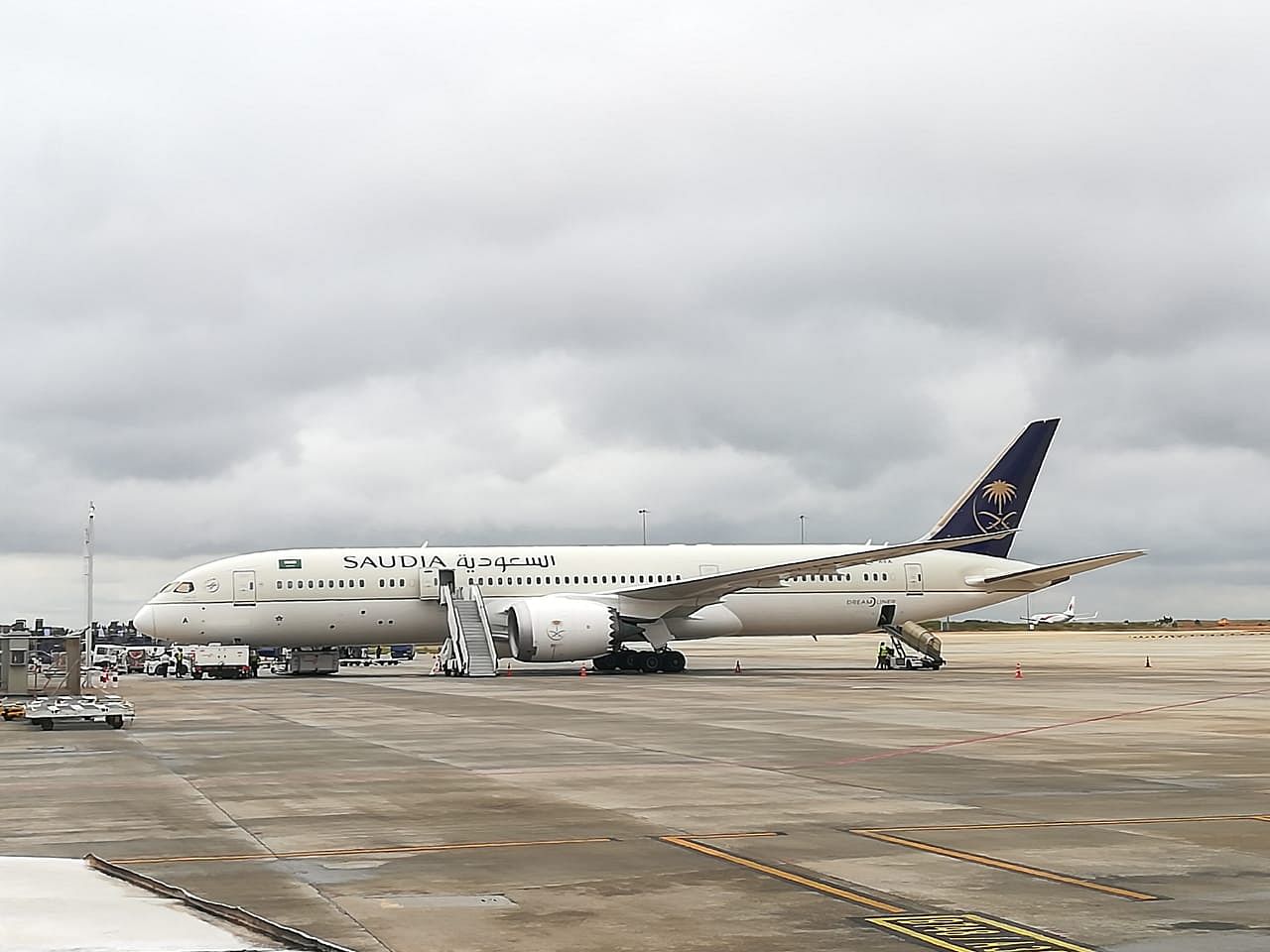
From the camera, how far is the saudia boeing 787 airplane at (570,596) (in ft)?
145

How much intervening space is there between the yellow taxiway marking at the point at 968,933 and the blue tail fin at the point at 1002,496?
144ft

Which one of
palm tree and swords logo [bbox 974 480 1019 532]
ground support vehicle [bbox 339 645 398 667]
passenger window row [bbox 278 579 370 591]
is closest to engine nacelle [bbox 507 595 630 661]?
passenger window row [bbox 278 579 370 591]

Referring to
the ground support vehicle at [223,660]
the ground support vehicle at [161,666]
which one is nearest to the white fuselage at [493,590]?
the ground support vehicle at [223,660]

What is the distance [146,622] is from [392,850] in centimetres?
3624

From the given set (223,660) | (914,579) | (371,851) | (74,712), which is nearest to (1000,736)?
(371,851)

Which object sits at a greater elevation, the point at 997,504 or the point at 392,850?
the point at 997,504

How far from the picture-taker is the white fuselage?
4491 centimetres

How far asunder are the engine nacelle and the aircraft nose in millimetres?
10885

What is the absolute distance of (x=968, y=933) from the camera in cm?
786

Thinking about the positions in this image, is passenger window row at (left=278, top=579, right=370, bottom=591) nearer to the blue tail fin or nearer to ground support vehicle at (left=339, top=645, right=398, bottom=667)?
ground support vehicle at (left=339, top=645, right=398, bottom=667)

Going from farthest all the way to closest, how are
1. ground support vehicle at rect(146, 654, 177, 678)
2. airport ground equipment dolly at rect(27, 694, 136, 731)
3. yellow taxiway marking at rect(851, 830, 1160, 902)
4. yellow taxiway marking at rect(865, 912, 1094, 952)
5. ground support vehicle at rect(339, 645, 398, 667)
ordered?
ground support vehicle at rect(339, 645, 398, 667), ground support vehicle at rect(146, 654, 177, 678), airport ground equipment dolly at rect(27, 694, 136, 731), yellow taxiway marking at rect(851, 830, 1160, 902), yellow taxiway marking at rect(865, 912, 1094, 952)

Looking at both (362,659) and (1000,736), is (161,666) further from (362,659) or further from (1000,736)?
(1000,736)

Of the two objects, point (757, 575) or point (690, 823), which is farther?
point (757, 575)

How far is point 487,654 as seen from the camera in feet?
143
